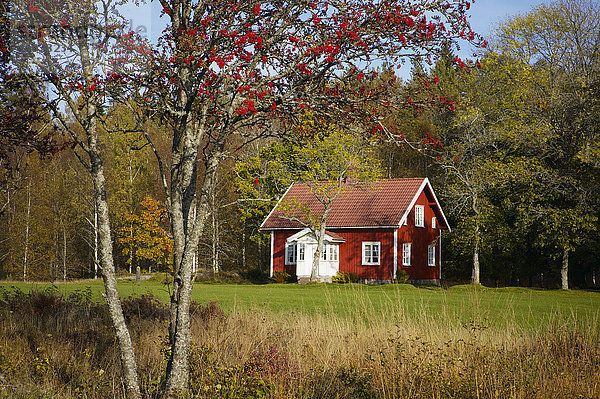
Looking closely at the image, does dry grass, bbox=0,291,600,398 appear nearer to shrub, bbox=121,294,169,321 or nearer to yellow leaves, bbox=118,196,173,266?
shrub, bbox=121,294,169,321

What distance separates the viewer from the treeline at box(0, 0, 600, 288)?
1169 inches

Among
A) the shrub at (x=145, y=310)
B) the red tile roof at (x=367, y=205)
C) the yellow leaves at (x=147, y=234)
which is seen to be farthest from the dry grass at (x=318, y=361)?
the yellow leaves at (x=147, y=234)

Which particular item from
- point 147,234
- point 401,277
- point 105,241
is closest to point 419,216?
point 401,277

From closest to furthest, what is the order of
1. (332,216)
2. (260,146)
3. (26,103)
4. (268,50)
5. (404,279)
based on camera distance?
1. (268,50)
2. (26,103)
3. (404,279)
4. (332,216)
5. (260,146)

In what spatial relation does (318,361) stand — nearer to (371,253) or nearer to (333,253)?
(371,253)

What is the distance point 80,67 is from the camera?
235 inches

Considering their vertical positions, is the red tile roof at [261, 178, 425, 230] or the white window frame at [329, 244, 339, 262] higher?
the red tile roof at [261, 178, 425, 230]

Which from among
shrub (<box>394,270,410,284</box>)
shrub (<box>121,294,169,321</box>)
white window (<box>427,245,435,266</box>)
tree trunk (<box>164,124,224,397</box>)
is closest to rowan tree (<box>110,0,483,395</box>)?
tree trunk (<box>164,124,224,397</box>)

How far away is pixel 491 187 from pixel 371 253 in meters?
7.57

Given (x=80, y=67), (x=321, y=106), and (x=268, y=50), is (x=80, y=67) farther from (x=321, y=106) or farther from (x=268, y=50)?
(x=321, y=106)

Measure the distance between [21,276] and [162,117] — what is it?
128ft

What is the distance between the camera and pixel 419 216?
36.5 m

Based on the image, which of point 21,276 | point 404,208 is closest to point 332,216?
point 404,208

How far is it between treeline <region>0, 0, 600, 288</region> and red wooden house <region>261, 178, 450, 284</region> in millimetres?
1974
